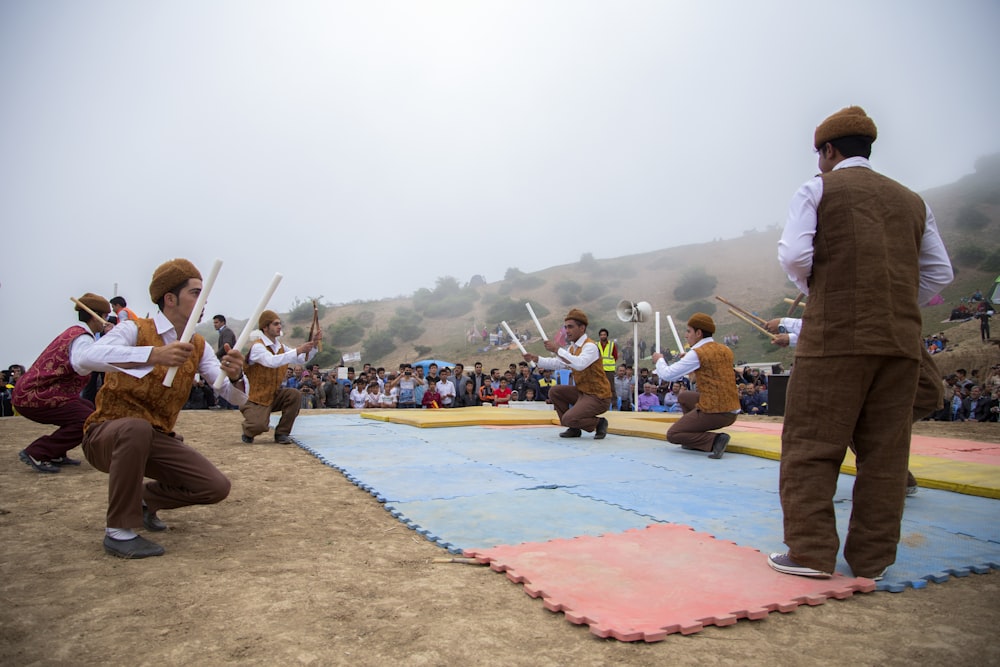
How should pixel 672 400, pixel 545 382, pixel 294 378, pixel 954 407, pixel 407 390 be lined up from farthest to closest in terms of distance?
1. pixel 545 382
2. pixel 294 378
3. pixel 407 390
4. pixel 672 400
5. pixel 954 407

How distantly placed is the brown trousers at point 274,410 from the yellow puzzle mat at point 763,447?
1.71 meters

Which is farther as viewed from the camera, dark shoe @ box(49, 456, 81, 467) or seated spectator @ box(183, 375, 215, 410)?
seated spectator @ box(183, 375, 215, 410)

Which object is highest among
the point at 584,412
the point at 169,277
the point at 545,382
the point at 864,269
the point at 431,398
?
the point at 864,269

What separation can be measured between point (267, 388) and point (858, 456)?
231 inches

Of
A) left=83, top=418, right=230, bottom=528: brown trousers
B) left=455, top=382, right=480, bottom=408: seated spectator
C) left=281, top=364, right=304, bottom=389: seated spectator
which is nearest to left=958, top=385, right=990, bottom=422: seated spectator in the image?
left=455, top=382, right=480, bottom=408: seated spectator

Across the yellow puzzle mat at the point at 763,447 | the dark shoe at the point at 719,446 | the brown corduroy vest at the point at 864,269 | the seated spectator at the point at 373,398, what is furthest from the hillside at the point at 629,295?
the brown corduroy vest at the point at 864,269

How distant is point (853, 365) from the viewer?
2639 millimetres

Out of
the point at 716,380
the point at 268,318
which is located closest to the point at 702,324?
the point at 716,380

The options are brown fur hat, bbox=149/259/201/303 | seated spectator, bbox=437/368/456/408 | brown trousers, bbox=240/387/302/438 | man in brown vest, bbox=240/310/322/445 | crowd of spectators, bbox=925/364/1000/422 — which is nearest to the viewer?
brown fur hat, bbox=149/259/201/303

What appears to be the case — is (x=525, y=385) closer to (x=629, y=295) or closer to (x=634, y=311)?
(x=634, y=311)

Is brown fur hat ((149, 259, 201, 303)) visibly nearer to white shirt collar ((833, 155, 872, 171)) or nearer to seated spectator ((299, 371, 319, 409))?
white shirt collar ((833, 155, 872, 171))

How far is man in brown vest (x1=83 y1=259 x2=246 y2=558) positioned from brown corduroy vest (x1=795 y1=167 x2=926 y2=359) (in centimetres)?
287

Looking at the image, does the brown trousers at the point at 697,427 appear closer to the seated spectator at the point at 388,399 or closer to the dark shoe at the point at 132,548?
the dark shoe at the point at 132,548

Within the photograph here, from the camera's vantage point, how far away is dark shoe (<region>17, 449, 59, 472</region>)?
16.5 ft
